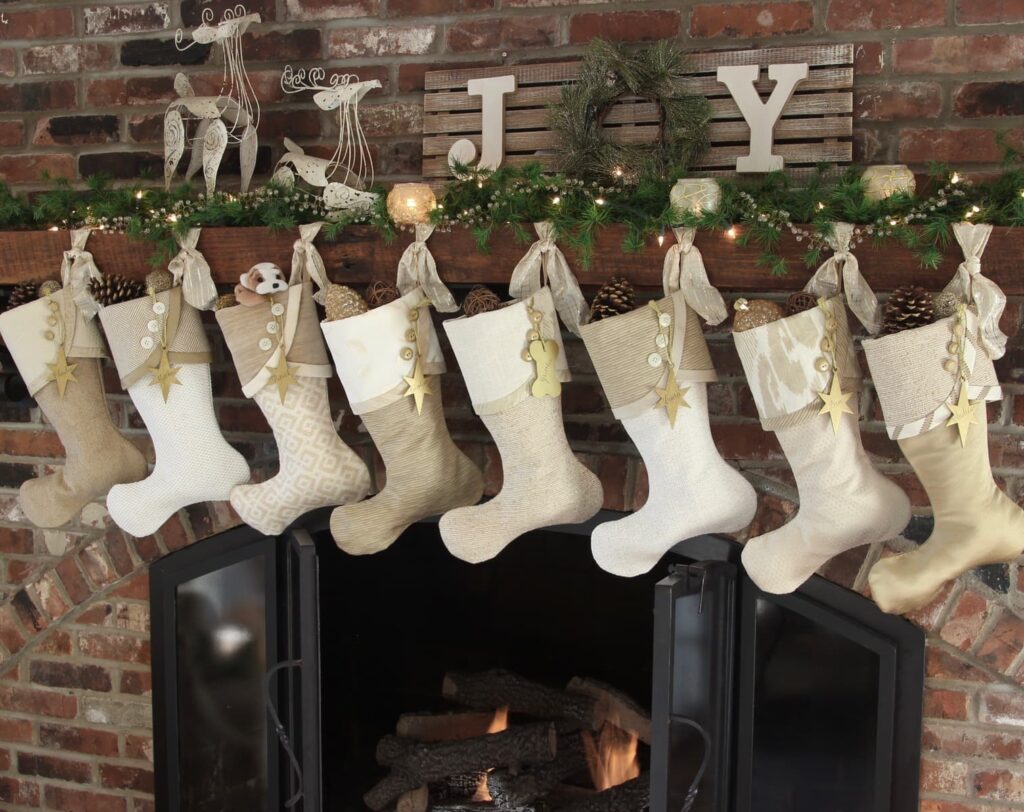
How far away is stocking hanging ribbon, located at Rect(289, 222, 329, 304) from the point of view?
6.17 ft

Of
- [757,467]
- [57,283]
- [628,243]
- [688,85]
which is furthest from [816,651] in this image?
[57,283]

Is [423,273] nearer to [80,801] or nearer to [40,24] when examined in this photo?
[40,24]

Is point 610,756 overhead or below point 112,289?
below

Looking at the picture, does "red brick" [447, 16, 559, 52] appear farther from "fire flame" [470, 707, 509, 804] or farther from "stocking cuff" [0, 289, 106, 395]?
"fire flame" [470, 707, 509, 804]

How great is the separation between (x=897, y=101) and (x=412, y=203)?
0.81m

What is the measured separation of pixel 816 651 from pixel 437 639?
0.83 metres

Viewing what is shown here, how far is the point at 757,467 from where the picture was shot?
6.31 feet

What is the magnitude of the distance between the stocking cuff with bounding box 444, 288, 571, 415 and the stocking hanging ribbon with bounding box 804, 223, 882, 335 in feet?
1.34

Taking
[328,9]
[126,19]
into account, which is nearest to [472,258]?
[328,9]

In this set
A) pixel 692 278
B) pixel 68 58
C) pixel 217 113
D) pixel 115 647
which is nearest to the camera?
A: pixel 692 278

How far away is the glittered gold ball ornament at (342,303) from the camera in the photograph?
183cm

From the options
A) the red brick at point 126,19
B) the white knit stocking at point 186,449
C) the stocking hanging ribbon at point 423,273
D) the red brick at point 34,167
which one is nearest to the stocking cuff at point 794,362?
the stocking hanging ribbon at point 423,273

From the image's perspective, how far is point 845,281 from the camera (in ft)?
5.38

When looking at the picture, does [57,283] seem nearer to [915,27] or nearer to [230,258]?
[230,258]
